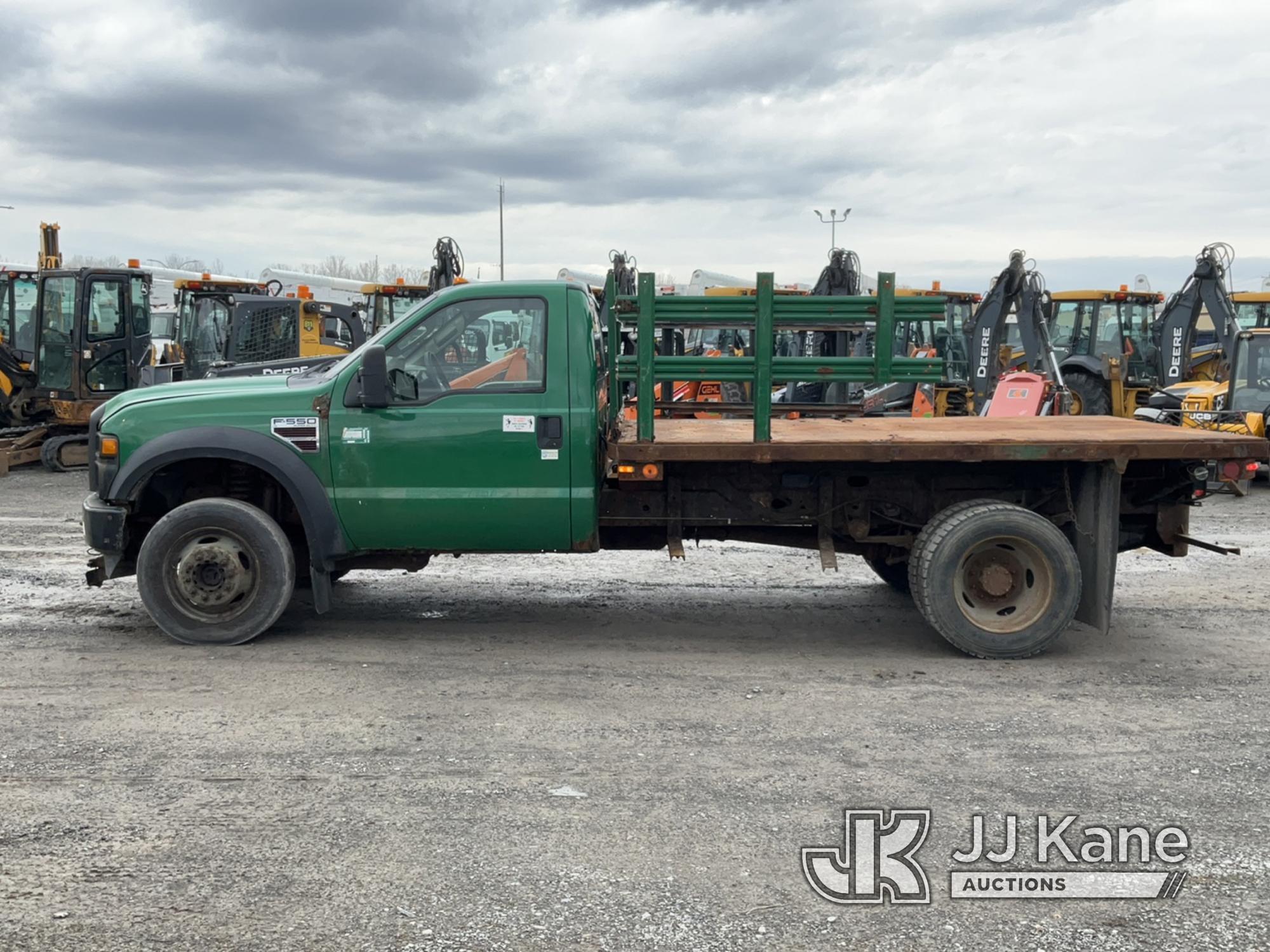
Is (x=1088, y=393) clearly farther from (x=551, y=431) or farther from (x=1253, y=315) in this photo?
(x=551, y=431)

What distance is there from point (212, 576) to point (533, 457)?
6.53 feet

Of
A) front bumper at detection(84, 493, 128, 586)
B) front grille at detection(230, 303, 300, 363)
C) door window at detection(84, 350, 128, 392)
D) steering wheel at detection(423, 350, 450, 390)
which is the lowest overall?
front bumper at detection(84, 493, 128, 586)

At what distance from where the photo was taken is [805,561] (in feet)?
31.3

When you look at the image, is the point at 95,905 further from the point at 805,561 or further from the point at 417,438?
the point at 805,561

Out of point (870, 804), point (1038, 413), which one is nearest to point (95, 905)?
point (870, 804)

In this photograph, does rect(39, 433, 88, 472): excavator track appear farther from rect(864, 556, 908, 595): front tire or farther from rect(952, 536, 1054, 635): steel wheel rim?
rect(952, 536, 1054, 635): steel wheel rim

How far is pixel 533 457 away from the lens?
6.43m

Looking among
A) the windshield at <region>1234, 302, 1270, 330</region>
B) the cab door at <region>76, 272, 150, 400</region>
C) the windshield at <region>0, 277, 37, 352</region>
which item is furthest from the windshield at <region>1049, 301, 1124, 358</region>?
the windshield at <region>0, 277, 37, 352</region>

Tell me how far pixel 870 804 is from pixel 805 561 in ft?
16.8

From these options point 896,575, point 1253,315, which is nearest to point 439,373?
point 896,575

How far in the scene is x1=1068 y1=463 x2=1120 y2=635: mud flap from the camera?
21.2ft

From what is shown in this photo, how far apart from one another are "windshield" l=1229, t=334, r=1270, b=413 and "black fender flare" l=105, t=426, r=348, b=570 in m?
12.3

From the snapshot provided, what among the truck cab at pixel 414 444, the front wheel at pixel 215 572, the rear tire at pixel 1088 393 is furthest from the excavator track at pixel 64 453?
the rear tire at pixel 1088 393

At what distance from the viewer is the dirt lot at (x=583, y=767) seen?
3.63 metres
